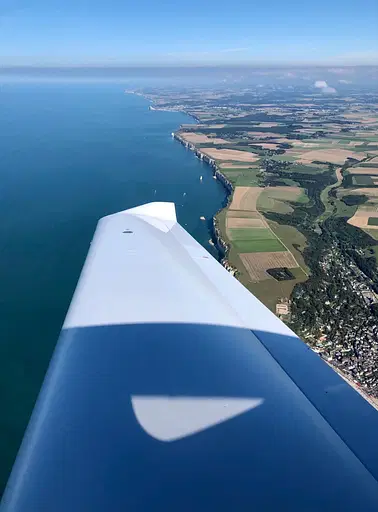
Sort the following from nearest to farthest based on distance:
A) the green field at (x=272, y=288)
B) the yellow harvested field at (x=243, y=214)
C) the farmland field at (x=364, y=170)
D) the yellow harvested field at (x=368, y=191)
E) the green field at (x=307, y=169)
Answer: the green field at (x=272, y=288) → the yellow harvested field at (x=243, y=214) → the yellow harvested field at (x=368, y=191) → the farmland field at (x=364, y=170) → the green field at (x=307, y=169)

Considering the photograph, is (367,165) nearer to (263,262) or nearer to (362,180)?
(362,180)

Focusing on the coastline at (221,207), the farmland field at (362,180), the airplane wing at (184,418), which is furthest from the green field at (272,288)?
the farmland field at (362,180)

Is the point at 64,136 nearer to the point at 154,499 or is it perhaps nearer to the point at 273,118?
the point at 273,118

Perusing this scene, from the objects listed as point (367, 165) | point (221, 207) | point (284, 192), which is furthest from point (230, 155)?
point (221, 207)

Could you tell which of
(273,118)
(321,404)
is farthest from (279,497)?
(273,118)

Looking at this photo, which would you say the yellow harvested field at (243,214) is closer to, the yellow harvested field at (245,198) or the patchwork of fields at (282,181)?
the patchwork of fields at (282,181)

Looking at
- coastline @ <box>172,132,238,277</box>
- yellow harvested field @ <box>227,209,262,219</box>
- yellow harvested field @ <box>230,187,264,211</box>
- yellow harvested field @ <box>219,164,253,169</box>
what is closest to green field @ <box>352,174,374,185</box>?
yellow harvested field @ <box>230,187,264,211</box>
